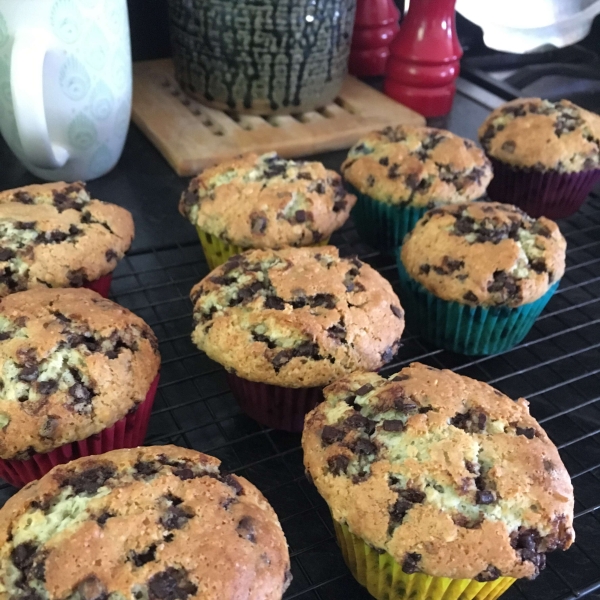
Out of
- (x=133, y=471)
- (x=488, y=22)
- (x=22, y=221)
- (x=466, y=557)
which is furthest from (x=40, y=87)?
(x=488, y=22)

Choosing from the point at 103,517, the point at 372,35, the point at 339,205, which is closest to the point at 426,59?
the point at 372,35

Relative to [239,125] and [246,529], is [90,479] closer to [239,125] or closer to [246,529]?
[246,529]

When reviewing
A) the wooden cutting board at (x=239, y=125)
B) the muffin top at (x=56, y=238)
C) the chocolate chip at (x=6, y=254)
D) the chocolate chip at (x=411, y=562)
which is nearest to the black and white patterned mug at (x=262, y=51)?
the wooden cutting board at (x=239, y=125)

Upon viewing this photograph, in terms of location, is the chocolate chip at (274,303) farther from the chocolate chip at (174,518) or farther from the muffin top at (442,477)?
the chocolate chip at (174,518)

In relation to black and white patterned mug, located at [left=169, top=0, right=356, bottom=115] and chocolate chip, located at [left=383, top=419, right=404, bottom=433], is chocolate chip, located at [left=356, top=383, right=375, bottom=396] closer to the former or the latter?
chocolate chip, located at [left=383, top=419, right=404, bottom=433]

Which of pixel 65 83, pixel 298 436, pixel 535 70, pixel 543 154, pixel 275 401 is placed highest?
pixel 65 83

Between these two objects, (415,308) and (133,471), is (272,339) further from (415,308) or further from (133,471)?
(415,308)

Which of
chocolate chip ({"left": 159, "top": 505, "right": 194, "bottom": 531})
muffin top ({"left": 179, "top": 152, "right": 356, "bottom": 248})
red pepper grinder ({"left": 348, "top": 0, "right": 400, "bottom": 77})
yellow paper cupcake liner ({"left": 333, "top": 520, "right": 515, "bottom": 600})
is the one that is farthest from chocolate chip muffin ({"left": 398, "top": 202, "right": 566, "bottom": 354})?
red pepper grinder ({"left": 348, "top": 0, "right": 400, "bottom": 77})
